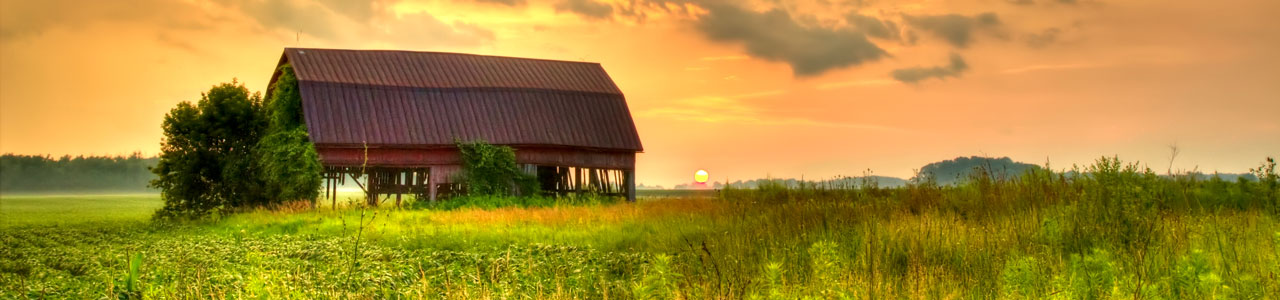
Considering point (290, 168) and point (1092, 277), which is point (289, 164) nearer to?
point (290, 168)

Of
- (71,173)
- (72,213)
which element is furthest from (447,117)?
(71,173)

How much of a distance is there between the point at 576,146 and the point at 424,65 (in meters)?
6.91

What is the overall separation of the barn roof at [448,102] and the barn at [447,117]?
0.14 feet

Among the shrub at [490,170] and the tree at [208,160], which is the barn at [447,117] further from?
the tree at [208,160]

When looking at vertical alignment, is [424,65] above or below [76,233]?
above

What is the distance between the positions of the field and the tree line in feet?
458

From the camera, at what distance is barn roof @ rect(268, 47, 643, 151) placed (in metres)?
34.6

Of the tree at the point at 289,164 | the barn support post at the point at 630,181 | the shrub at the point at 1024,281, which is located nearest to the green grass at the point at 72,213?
the tree at the point at 289,164

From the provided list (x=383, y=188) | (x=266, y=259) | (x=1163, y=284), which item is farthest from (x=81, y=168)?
(x=1163, y=284)

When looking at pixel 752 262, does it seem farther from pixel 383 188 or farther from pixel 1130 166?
pixel 383 188

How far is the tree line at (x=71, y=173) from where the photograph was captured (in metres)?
142

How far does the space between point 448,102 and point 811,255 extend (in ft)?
92.2

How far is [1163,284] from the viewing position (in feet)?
29.6

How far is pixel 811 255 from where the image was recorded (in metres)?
10.1
